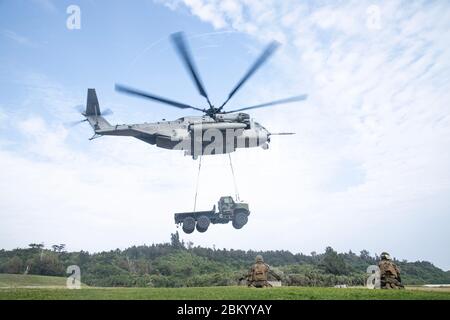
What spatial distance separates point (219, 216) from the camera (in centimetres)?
2498

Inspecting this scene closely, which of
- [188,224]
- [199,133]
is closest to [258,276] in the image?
[188,224]

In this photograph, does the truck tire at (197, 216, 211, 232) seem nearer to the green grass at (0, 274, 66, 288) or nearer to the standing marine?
the standing marine

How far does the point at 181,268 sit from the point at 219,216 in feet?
92.8

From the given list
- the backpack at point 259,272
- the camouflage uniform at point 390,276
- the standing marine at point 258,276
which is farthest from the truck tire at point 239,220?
the camouflage uniform at point 390,276

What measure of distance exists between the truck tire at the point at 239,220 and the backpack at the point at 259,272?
4.63 metres

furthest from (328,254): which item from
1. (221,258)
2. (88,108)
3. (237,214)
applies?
(88,108)

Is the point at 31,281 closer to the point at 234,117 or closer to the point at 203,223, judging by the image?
the point at 203,223

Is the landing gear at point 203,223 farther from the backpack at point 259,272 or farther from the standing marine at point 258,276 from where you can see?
the backpack at point 259,272

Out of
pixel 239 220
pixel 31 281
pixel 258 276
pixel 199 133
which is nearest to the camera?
pixel 258 276

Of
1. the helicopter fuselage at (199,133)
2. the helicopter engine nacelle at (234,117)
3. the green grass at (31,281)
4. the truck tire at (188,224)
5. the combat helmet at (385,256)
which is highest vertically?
the helicopter engine nacelle at (234,117)

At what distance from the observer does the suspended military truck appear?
24453 millimetres

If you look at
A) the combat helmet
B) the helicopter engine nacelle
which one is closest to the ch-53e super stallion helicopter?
the helicopter engine nacelle

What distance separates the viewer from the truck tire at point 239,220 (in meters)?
24.7

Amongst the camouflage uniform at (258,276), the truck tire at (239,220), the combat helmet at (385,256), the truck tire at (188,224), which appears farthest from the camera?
the truck tire at (239,220)
